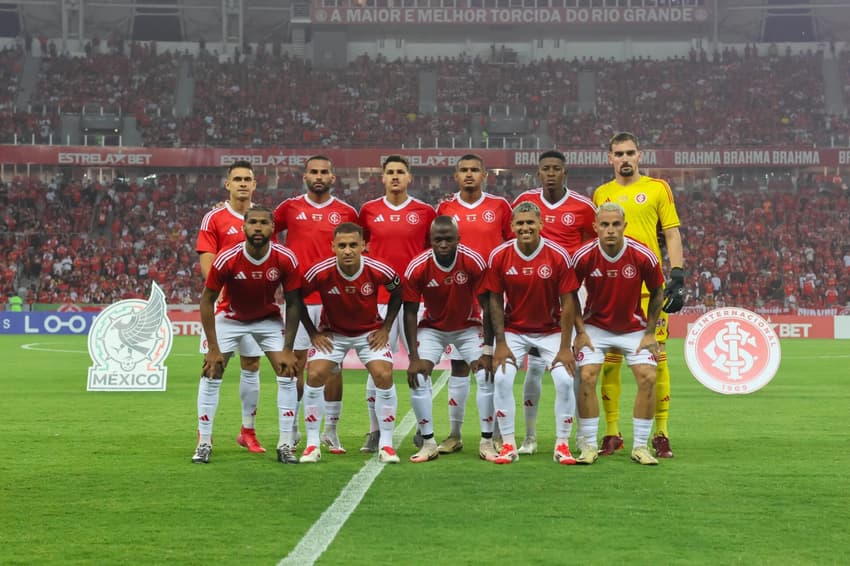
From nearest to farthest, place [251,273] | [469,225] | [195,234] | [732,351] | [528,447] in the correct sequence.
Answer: [251,273] → [528,447] → [469,225] → [732,351] → [195,234]

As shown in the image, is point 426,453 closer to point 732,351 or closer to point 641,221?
point 641,221

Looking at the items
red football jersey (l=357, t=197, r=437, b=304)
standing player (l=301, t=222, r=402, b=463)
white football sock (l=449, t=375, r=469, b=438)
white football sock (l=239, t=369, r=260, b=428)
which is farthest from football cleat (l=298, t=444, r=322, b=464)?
red football jersey (l=357, t=197, r=437, b=304)

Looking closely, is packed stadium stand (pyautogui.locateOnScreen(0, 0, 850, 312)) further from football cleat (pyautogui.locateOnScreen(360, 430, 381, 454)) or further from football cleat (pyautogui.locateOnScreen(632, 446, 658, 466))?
football cleat (pyautogui.locateOnScreen(632, 446, 658, 466))

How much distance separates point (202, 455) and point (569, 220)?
3.27 meters

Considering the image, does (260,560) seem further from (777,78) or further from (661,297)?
(777,78)

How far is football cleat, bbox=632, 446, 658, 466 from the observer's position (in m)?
7.94

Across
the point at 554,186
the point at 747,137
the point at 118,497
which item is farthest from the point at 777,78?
the point at 118,497

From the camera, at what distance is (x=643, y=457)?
314 inches

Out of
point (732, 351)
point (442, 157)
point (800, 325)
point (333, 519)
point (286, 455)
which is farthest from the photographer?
point (442, 157)

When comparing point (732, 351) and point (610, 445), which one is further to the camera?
point (732, 351)

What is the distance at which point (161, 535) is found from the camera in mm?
5633

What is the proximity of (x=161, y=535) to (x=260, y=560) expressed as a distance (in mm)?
800

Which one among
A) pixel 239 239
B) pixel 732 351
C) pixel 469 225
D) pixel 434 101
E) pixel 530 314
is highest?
pixel 434 101

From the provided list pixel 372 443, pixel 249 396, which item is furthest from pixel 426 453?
pixel 249 396
